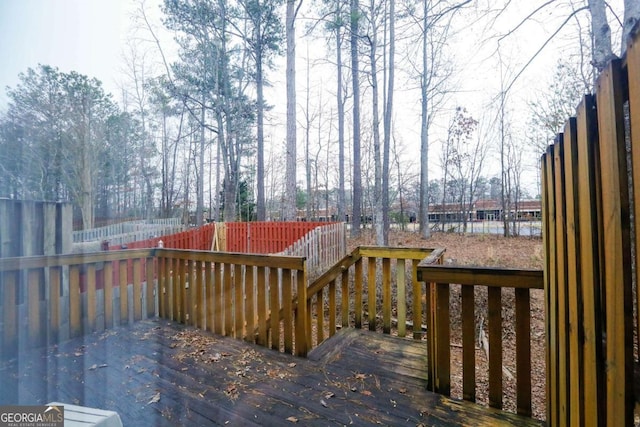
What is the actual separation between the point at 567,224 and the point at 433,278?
39.3 inches

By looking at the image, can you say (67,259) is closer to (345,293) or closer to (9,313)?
(9,313)

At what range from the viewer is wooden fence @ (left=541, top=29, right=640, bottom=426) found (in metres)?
0.59

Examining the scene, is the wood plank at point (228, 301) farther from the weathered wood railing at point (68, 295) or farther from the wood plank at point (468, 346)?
the wood plank at point (468, 346)

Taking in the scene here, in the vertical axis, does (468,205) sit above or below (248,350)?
above

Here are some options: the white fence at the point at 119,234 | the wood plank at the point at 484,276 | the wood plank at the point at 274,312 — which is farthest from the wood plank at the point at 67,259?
the wood plank at the point at 484,276

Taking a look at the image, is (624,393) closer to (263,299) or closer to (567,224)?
(567,224)

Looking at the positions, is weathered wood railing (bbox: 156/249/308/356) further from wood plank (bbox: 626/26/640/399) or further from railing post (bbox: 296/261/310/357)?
wood plank (bbox: 626/26/640/399)

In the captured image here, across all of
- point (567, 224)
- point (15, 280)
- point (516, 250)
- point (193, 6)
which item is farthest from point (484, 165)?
point (15, 280)

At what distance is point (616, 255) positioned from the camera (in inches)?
24.4

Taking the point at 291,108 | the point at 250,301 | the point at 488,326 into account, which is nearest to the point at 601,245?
the point at 488,326

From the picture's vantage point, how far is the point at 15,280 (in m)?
2.45

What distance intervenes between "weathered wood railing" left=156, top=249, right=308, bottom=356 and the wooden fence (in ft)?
5.90

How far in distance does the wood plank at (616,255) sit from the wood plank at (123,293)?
3851 millimetres

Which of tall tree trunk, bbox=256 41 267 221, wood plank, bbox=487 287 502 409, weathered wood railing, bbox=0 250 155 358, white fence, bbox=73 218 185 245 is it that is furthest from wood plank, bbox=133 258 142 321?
tall tree trunk, bbox=256 41 267 221
